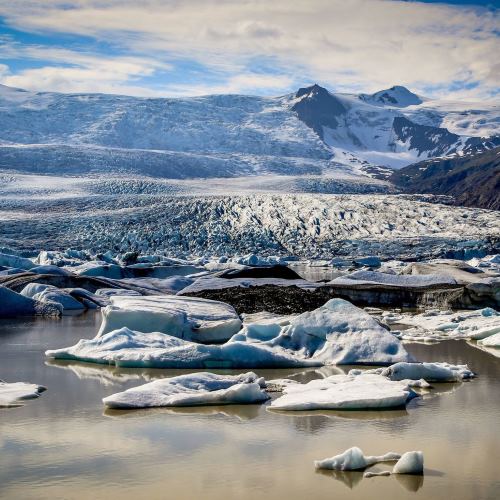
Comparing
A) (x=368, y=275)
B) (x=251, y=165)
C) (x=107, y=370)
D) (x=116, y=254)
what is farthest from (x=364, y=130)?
(x=107, y=370)

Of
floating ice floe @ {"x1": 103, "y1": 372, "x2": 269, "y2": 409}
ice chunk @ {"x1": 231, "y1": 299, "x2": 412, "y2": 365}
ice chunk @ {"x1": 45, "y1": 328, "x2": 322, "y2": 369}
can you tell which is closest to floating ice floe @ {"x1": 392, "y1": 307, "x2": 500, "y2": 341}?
ice chunk @ {"x1": 231, "y1": 299, "x2": 412, "y2": 365}

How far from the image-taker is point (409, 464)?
5.12 metres

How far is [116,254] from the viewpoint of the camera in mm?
33719

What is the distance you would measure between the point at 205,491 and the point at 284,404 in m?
2.10

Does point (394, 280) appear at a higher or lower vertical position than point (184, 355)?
lower

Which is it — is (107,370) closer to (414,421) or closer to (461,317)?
(414,421)

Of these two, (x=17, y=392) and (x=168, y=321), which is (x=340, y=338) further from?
(x=17, y=392)

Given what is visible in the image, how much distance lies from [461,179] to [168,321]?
78.3 metres

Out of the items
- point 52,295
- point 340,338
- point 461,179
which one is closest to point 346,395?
point 340,338

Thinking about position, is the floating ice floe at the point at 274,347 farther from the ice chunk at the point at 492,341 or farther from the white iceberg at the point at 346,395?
the ice chunk at the point at 492,341

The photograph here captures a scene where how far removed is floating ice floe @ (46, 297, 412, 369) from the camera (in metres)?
8.82

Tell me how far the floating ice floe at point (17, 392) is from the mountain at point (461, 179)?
5991 cm

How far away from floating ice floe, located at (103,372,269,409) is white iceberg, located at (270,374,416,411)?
256 millimetres

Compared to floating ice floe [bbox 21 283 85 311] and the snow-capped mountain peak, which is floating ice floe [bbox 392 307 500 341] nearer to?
floating ice floe [bbox 21 283 85 311]
